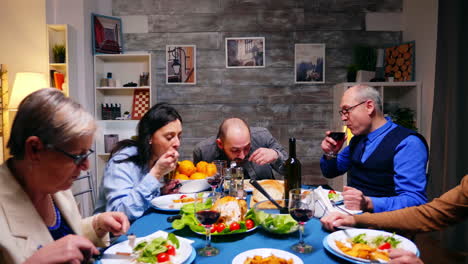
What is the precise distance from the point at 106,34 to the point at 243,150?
289cm

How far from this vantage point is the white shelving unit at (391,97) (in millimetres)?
3951

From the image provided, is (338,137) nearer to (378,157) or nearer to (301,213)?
(378,157)

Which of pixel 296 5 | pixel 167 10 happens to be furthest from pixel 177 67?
pixel 296 5

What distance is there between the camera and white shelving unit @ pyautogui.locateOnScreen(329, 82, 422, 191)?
13.0 ft

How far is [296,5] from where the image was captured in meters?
4.36

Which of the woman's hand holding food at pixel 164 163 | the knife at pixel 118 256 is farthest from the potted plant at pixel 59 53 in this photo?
the knife at pixel 118 256

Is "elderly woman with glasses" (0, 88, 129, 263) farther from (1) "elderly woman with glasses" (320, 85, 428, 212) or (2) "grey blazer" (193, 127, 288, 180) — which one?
(2) "grey blazer" (193, 127, 288, 180)

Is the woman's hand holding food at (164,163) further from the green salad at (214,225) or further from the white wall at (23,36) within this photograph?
the white wall at (23,36)

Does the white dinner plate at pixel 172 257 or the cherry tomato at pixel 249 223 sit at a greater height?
the cherry tomato at pixel 249 223

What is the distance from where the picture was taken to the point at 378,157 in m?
2.03

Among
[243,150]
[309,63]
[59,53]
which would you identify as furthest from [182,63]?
[243,150]

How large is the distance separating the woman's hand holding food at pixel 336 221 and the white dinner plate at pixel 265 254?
0.32 metres

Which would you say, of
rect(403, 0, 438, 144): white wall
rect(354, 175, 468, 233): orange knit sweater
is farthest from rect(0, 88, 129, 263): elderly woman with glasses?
rect(403, 0, 438, 144): white wall

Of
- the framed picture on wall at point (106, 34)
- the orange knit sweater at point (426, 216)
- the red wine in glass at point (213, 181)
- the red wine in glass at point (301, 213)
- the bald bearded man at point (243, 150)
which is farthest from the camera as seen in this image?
the framed picture on wall at point (106, 34)
